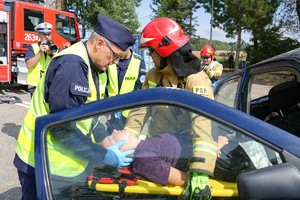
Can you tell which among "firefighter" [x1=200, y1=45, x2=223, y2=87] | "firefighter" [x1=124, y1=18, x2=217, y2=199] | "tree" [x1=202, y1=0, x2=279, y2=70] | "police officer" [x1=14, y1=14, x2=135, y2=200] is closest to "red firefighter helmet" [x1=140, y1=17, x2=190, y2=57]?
"firefighter" [x1=124, y1=18, x2=217, y2=199]

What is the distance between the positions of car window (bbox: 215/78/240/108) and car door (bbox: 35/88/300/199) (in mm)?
1632

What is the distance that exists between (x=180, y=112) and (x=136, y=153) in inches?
11.8

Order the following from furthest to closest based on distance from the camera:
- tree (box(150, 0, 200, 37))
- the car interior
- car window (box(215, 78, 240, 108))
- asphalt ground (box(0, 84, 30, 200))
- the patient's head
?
tree (box(150, 0, 200, 37)), asphalt ground (box(0, 84, 30, 200)), car window (box(215, 78, 240, 108)), the car interior, the patient's head

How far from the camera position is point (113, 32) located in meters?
1.95

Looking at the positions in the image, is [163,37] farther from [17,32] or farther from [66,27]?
[66,27]

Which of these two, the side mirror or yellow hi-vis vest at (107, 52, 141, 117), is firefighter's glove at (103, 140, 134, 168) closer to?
the side mirror

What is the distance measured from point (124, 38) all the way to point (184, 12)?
2872 cm

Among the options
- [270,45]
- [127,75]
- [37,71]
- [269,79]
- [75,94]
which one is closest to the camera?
[75,94]

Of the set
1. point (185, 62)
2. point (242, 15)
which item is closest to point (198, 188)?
point (185, 62)

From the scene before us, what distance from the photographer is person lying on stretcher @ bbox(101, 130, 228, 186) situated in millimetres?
1558

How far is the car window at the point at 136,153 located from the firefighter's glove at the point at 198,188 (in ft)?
0.13

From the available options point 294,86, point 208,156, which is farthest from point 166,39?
→ point 294,86

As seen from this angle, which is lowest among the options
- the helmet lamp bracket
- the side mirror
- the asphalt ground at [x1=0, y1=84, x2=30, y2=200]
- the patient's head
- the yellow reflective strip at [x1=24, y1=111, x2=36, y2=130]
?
the asphalt ground at [x1=0, y1=84, x2=30, y2=200]

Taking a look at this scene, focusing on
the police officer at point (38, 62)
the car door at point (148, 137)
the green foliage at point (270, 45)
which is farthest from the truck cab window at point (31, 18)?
the green foliage at point (270, 45)
